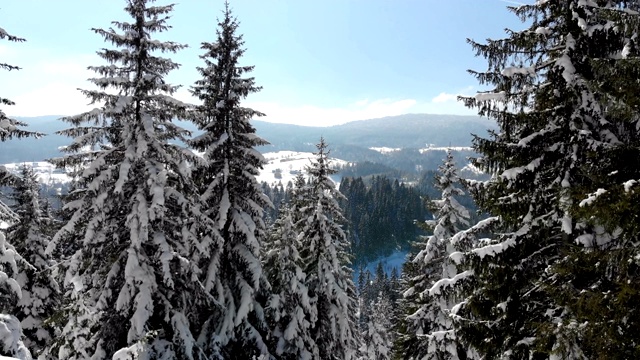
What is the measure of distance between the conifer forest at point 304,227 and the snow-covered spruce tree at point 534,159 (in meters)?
0.04

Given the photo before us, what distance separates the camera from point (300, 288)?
61.5 ft

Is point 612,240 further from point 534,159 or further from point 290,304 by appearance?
point 290,304

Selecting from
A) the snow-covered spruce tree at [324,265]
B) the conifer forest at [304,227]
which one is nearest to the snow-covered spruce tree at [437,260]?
the conifer forest at [304,227]

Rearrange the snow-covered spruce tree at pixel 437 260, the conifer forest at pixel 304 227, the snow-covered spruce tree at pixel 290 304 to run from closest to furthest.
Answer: the conifer forest at pixel 304 227
the snow-covered spruce tree at pixel 437 260
the snow-covered spruce tree at pixel 290 304

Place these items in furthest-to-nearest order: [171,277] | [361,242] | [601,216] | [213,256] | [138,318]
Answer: [361,242] < [213,256] < [171,277] < [138,318] < [601,216]

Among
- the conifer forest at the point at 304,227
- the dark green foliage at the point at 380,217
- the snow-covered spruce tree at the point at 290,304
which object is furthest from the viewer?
the dark green foliage at the point at 380,217

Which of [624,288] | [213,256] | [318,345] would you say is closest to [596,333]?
[624,288]

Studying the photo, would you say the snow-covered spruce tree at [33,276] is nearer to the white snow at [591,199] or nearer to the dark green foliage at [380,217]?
the white snow at [591,199]

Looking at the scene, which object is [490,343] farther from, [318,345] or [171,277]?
[318,345]

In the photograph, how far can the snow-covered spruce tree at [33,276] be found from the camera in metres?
20.4

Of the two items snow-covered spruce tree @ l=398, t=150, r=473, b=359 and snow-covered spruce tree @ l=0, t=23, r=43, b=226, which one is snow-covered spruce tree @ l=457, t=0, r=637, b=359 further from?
snow-covered spruce tree @ l=0, t=23, r=43, b=226

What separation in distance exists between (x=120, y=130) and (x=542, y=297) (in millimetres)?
12734

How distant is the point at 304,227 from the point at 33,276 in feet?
45.3

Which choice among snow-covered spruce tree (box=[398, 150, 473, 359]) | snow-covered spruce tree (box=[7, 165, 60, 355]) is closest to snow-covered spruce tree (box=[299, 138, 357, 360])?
snow-covered spruce tree (box=[398, 150, 473, 359])
